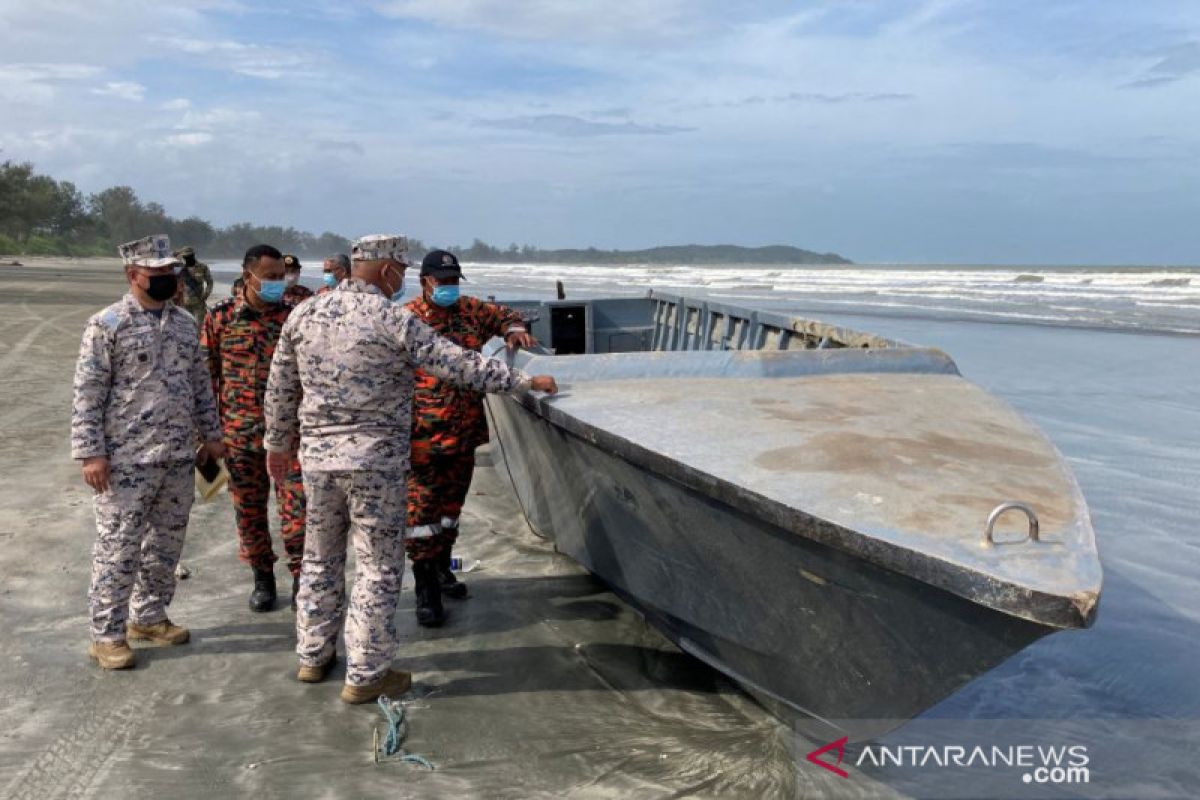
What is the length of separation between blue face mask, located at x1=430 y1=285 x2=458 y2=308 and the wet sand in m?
1.47

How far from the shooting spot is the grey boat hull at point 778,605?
8.25 feet

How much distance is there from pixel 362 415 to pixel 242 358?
131 cm

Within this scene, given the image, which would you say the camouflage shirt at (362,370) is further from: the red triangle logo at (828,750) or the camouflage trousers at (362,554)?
the red triangle logo at (828,750)

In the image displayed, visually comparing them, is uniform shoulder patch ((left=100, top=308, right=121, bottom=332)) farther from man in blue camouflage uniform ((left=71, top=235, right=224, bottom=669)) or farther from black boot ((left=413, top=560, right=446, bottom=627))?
black boot ((left=413, top=560, right=446, bottom=627))

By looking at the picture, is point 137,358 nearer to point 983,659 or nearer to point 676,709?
point 676,709

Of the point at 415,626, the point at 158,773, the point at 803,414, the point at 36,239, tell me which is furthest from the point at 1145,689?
the point at 36,239

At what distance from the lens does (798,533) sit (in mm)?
2609

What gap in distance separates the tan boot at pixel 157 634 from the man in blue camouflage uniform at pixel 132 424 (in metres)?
0.17

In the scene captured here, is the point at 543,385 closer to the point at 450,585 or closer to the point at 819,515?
the point at 450,585

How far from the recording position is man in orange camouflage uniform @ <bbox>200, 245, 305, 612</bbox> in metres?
4.33

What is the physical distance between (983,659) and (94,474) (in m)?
3.14

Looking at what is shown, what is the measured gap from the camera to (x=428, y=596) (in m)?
4.31

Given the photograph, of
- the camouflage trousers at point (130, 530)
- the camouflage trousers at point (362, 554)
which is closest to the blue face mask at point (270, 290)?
the camouflage trousers at point (130, 530)

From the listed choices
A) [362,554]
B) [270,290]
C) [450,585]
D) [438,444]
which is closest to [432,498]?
[438,444]
